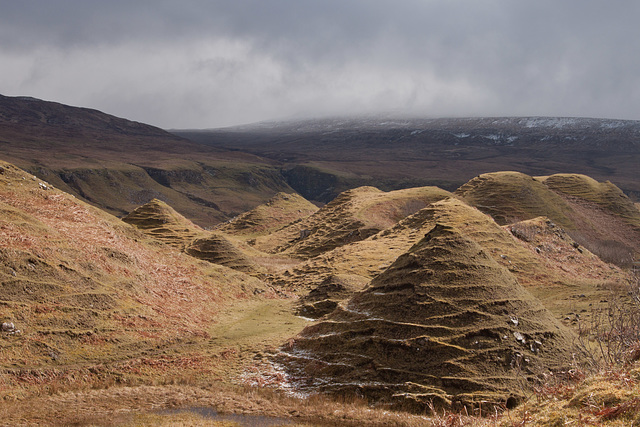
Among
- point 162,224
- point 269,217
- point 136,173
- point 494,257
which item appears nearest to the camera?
point 494,257

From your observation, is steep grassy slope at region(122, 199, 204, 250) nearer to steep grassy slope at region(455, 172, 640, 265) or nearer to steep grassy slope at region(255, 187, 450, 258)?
steep grassy slope at region(255, 187, 450, 258)

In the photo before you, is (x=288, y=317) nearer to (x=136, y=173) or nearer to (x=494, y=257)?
(x=494, y=257)

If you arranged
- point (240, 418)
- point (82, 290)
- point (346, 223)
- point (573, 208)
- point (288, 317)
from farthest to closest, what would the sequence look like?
point (573, 208), point (346, 223), point (288, 317), point (82, 290), point (240, 418)

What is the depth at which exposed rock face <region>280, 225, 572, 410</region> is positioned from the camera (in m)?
12.3

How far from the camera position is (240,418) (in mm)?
11461

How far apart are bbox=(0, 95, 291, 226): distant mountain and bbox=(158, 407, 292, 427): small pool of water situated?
332ft

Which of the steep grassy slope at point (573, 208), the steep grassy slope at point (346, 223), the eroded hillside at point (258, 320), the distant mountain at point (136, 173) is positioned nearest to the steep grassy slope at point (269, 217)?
the steep grassy slope at point (346, 223)

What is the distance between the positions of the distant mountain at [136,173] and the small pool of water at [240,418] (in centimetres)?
10126

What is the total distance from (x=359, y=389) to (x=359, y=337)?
2.01 metres

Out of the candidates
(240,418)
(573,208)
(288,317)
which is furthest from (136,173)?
(240,418)

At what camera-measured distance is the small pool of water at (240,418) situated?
11117 mm

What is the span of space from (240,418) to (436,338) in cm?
601

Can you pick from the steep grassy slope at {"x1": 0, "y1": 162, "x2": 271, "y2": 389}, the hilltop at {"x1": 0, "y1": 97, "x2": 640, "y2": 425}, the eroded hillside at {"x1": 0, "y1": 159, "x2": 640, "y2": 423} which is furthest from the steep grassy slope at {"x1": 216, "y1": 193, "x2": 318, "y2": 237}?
the steep grassy slope at {"x1": 0, "y1": 162, "x2": 271, "y2": 389}

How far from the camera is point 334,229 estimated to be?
46.8 meters
